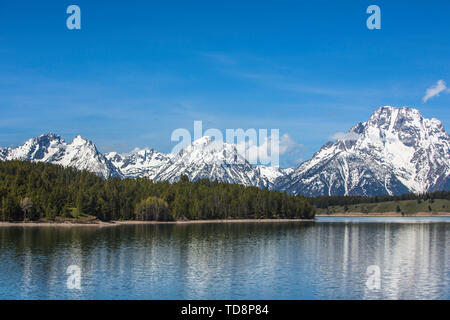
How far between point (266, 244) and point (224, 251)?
23.2 metres

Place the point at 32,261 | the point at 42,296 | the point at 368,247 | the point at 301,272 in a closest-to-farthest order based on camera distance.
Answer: the point at 42,296 < the point at 301,272 < the point at 32,261 < the point at 368,247

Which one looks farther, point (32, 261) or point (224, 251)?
point (224, 251)

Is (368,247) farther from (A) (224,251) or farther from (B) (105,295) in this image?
(B) (105,295)

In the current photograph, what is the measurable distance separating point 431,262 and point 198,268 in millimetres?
48209

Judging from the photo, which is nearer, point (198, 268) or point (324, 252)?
point (198, 268)

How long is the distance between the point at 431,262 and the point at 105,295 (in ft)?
→ 222

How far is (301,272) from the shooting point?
282 feet

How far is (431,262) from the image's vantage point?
101 meters

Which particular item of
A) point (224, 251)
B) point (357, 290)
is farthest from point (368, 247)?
point (357, 290)

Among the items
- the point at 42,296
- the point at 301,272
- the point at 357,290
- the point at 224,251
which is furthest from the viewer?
the point at 224,251
